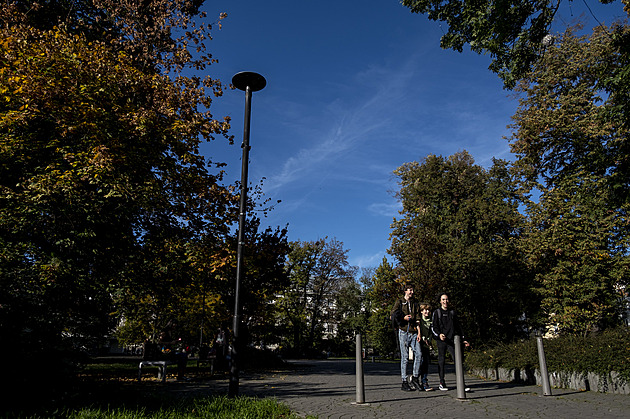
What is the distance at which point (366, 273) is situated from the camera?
191 ft

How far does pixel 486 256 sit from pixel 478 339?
5.31 m

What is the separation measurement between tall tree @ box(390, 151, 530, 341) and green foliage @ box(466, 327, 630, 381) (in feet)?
34.6

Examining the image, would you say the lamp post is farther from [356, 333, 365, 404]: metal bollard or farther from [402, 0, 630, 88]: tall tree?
[402, 0, 630, 88]: tall tree

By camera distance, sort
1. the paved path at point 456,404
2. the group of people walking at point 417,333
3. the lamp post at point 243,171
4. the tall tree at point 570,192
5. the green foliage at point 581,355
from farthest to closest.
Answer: the tall tree at point 570,192
the group of people walking at point 417,333
the green foliage at point 581,355
the lamp post at point 243,171
the paved path at point 456,404

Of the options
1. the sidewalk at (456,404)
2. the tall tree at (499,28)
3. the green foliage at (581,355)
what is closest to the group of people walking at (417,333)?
the sidewalk at (456,404)

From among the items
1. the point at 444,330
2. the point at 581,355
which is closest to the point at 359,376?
the point at 444,330

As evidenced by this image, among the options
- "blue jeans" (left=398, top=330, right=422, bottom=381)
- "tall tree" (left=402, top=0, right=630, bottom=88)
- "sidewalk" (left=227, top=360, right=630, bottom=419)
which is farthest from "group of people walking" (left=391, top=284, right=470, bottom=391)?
"tall tree" (left=402, top=0, right=630, bottom=88)

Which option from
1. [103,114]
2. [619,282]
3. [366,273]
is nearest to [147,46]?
[103,114]

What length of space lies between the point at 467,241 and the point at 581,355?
20367 mm

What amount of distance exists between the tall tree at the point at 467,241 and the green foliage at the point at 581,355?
10.6 m

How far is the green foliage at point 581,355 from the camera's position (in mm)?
8992

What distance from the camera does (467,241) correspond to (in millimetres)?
29641

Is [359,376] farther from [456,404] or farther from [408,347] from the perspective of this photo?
[408,347]

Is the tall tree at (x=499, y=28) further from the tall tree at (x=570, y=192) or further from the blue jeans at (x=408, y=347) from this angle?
the tall tree at (x=570, y=192)
